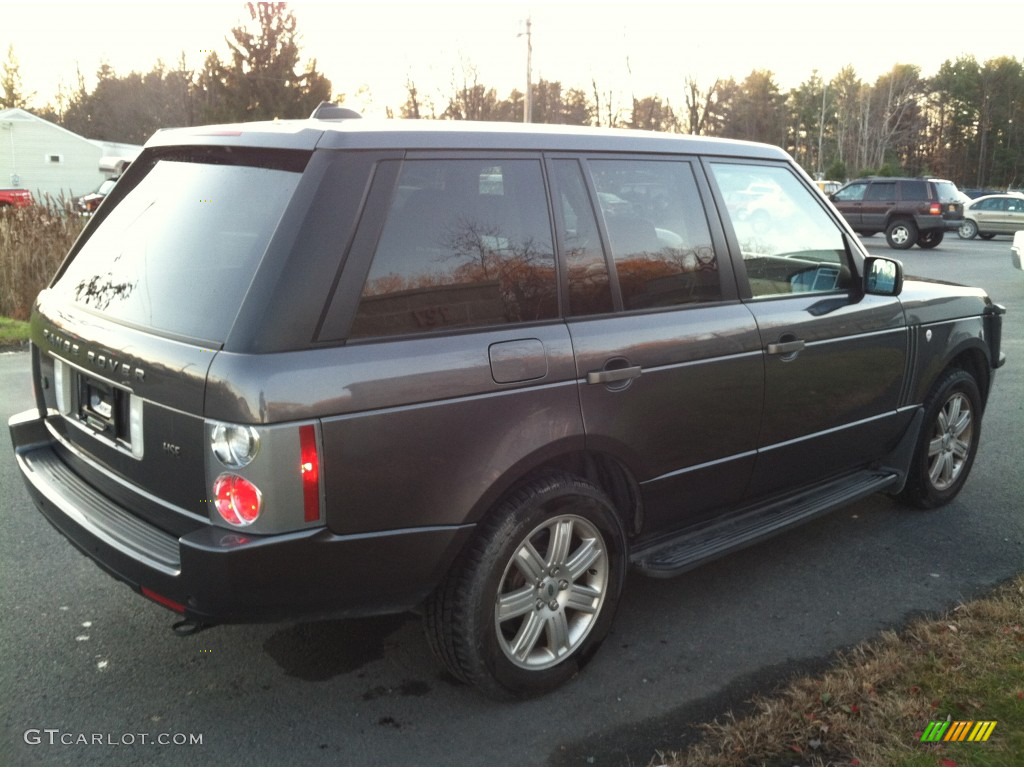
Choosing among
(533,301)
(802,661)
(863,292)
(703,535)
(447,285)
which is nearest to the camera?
(447,285)

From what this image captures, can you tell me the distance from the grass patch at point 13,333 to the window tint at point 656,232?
27.1ft

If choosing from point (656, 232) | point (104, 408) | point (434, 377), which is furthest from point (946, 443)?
point (104, 408)

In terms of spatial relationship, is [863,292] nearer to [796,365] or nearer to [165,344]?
[796,365]

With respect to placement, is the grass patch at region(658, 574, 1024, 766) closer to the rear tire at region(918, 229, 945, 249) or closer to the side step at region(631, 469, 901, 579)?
the side step at region(631, 469, 901, 579)

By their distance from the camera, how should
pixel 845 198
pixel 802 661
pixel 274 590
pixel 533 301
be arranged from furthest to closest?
pixel 845 198 < pixel 802 661 < pixel 533 301 < pixel 274 590

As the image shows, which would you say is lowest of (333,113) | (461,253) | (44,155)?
(461,253)

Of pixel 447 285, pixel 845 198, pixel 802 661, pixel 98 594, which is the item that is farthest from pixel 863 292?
pixel 845 198

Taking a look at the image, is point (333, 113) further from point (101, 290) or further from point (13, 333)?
point (13, 333)

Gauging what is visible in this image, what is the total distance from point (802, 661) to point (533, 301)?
5.79ft

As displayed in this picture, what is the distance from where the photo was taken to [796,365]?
4.08 meters

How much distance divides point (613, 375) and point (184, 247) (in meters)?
1.53

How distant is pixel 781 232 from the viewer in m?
4.29

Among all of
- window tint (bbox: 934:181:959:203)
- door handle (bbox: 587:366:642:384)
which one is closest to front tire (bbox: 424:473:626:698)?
door handle (bbox: 587:366:642:384)

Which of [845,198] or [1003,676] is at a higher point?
[845,198]
